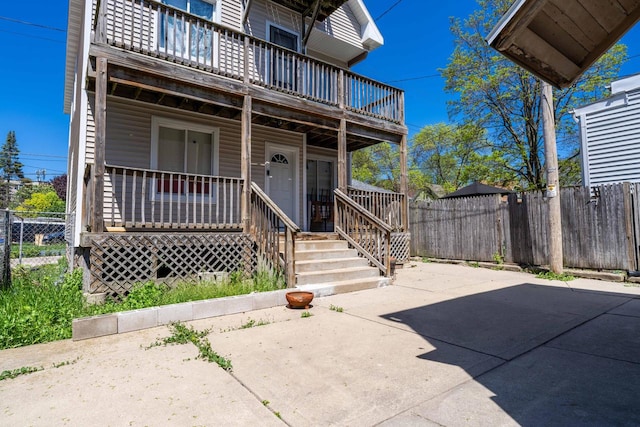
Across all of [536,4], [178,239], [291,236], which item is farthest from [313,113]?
[536,4]

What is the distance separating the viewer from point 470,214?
10.2 m

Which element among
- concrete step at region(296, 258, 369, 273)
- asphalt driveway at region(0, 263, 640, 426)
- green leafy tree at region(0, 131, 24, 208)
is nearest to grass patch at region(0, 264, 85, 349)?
asphalt driveway at region(0, 263, 640, 426)

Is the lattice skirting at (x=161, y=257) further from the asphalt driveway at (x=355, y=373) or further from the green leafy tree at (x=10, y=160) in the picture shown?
the green leafy tree at (x=10, y=160)

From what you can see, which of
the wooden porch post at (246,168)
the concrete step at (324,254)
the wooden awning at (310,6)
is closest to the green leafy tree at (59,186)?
the wooden awning at (310,6)

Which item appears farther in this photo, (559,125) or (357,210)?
(559,125)

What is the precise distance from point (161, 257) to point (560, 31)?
5.85 meters

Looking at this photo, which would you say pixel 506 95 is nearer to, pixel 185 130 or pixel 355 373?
pixel 185 130

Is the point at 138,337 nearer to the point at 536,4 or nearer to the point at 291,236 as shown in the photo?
the point at 291,236

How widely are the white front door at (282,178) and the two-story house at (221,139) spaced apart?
4cm

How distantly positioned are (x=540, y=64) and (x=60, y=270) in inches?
367

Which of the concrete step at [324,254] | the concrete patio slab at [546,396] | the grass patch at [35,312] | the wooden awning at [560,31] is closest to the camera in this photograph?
the concrete patio slab at [546,396]

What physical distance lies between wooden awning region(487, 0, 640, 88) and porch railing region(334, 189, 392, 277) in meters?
4.46

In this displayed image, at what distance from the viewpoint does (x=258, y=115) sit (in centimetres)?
786

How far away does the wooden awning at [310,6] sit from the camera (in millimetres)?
9509
